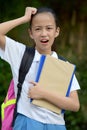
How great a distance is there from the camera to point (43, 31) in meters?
3.84

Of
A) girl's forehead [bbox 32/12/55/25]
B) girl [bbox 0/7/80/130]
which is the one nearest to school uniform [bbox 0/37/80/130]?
girl [bbox 0/7/80/130]

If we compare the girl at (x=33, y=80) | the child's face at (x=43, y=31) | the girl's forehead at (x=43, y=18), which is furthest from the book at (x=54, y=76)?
the girl's forehead at (x=43, y=18)

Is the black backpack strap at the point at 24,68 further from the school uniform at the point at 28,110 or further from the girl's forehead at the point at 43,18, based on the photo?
the girl's forehead at the point at 43,18

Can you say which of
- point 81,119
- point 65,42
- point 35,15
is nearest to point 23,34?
point 65,42

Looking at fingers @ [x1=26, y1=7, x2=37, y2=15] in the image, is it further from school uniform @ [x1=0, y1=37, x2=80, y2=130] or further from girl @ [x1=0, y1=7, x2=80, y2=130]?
school uniform @ [x1=0, y1=37, x2=80, y2=130]

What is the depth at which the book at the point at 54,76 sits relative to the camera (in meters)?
3.76

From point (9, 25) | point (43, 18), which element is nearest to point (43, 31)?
point (43, 18)

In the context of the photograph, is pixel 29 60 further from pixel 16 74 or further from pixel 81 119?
pixel 81 119

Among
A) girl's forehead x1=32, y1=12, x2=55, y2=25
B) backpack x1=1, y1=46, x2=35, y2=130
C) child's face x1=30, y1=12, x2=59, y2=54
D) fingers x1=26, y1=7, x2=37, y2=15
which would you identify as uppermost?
fingers x1=26, y1=7, x2=37, y2=15

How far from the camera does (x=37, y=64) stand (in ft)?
12.5

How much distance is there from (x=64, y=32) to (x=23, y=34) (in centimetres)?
97

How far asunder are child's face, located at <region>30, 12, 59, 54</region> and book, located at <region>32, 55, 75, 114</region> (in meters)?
0.14

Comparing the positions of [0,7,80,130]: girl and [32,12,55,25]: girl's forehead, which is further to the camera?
[32,12,55,25]: girl's forehead

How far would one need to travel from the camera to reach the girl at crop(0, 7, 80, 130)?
12.3 feet
